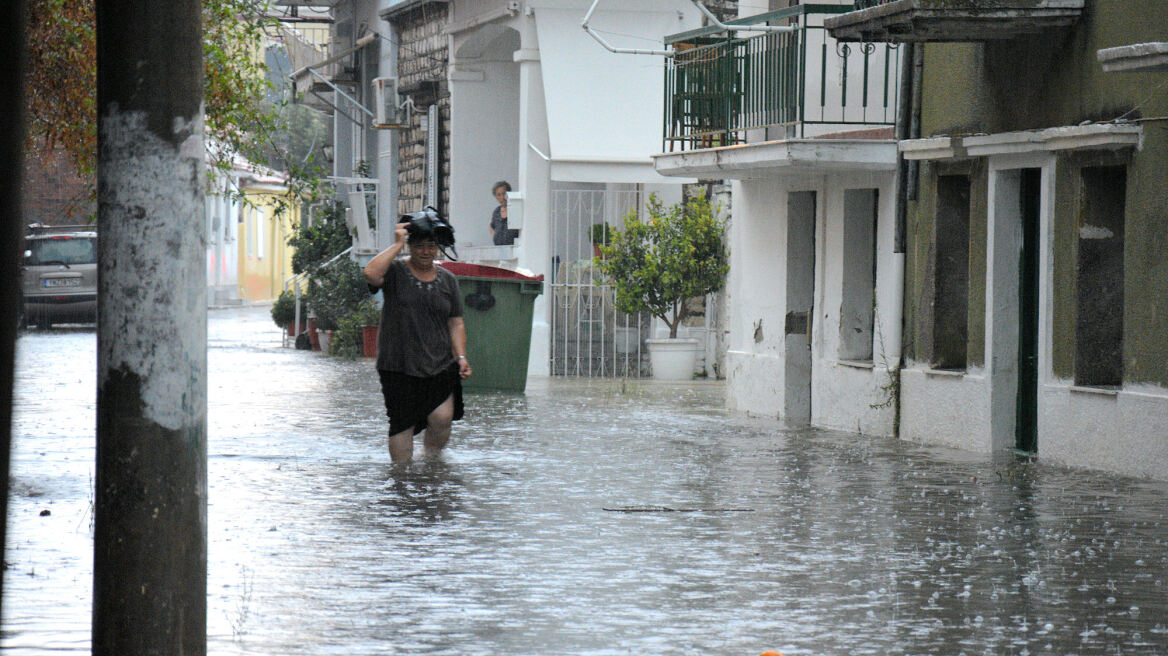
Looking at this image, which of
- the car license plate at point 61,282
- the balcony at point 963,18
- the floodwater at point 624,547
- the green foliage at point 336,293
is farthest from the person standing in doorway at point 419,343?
the car license plate at point 61,282

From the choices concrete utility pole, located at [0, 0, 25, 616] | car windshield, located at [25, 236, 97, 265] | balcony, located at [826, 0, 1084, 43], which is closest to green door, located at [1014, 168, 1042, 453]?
balcony, located at [826, 0, 1084, 43]

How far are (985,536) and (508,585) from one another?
286 centimetres

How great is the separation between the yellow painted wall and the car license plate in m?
21.6

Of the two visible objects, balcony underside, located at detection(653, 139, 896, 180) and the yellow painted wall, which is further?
the yellow painted wall

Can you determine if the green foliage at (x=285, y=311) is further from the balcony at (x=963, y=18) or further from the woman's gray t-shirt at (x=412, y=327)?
the woman's gray t-shirt at (x=412, y=327)

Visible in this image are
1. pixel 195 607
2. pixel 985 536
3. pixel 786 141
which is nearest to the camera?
pixel 195 607

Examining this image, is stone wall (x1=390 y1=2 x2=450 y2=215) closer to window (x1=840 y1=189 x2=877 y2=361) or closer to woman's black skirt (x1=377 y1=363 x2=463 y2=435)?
window (x1=840 y1=189 x2=877 y2=361)

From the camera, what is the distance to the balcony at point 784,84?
15.0 m

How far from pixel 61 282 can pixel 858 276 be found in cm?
1955

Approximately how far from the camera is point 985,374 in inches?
520

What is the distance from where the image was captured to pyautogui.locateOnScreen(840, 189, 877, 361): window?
51.7 feet

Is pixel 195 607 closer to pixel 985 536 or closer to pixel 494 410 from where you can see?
pixel 985 536

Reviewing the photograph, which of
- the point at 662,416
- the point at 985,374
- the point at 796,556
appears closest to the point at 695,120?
the point at 662,416

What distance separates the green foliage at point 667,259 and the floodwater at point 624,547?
650cm
